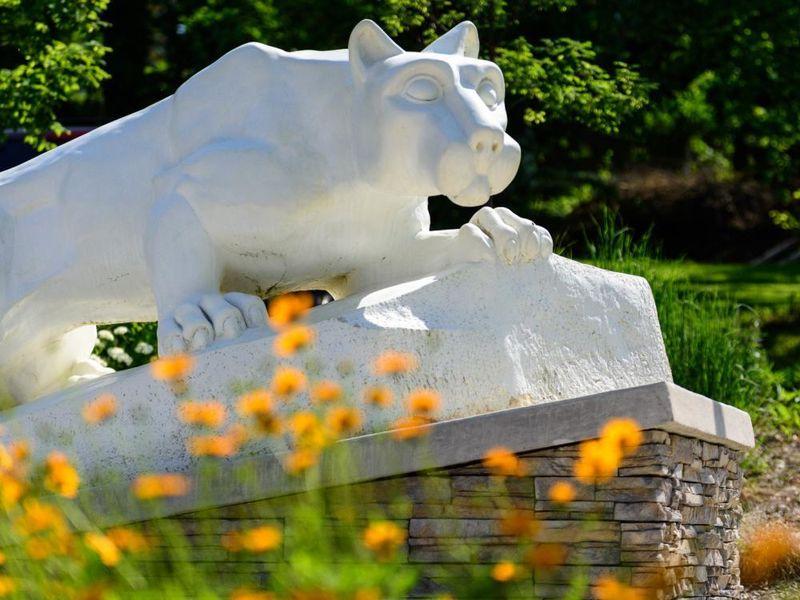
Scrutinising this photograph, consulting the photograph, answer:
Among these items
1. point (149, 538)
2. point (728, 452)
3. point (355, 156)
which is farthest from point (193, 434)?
point (728, 452)

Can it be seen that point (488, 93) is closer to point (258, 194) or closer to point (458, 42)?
point (458, 42)

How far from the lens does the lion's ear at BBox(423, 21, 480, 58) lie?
429cm

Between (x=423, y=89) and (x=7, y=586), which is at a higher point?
(x=423, y=89)

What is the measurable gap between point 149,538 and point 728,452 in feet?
6.30

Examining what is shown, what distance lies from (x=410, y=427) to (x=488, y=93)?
1.08 m

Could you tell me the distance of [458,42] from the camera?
4.31 metres

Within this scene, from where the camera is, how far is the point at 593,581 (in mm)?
3600

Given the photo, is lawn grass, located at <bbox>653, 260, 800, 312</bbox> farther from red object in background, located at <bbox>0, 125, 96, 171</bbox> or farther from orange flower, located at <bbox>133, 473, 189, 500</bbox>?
orange flower, located at <bbox>133, 473, 189, 500</bbox>

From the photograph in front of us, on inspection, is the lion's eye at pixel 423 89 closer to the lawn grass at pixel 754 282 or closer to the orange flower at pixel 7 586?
the orange flower at pixel 7 586

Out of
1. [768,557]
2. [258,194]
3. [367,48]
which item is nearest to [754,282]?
[768,557]

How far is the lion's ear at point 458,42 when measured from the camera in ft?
14.1

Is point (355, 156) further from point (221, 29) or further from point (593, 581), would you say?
point (221, 29)

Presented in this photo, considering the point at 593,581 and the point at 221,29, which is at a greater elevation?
the point at 593,581

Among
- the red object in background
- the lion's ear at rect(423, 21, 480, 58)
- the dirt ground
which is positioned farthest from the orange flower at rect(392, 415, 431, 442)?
the red object in background
